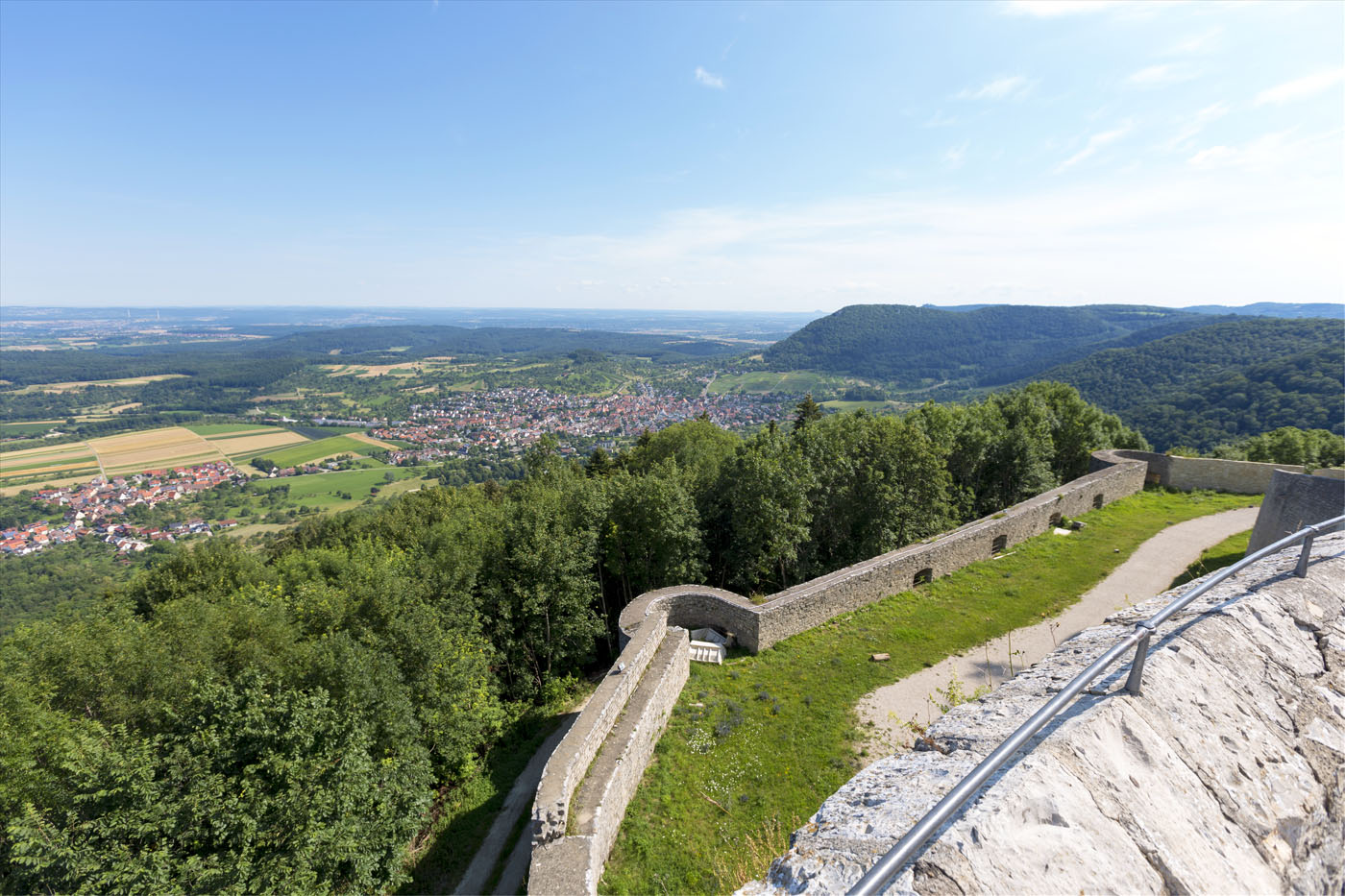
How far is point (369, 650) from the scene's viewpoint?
13891mm

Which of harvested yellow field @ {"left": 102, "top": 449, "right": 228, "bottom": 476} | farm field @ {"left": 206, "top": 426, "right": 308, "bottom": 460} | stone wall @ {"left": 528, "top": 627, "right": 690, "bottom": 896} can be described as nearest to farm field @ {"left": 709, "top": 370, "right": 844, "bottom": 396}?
farm field @ {"left": 206, "top": 426, "right": 308, "bottom": 460}

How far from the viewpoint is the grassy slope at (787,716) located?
9.85 meters

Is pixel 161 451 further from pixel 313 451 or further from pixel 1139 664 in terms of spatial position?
pixel 1139 664

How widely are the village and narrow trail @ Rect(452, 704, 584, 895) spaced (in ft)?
276

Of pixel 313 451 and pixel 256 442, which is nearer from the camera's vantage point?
pixel 313 451

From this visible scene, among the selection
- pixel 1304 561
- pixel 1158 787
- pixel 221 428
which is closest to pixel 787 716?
pixel 1304 561

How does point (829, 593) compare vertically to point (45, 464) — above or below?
above

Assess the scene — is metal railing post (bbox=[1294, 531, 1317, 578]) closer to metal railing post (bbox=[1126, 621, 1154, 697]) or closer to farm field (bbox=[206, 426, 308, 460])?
metal railing post (bbox=[1126, 621, 1154, 697])

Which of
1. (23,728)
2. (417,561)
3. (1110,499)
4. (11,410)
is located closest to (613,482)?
(417,561)

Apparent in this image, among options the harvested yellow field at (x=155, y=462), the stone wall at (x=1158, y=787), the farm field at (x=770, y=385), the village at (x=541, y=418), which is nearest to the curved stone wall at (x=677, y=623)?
the stone wall at (x=1158, y=787)

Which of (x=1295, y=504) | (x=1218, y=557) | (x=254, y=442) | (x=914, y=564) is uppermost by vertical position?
(x=1295, y=504)

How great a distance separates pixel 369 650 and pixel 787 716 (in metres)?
10.9

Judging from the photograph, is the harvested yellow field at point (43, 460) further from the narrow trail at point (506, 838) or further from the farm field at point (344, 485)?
the narrow trail at point (506, 838)

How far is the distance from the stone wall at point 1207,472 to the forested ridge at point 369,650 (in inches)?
183
